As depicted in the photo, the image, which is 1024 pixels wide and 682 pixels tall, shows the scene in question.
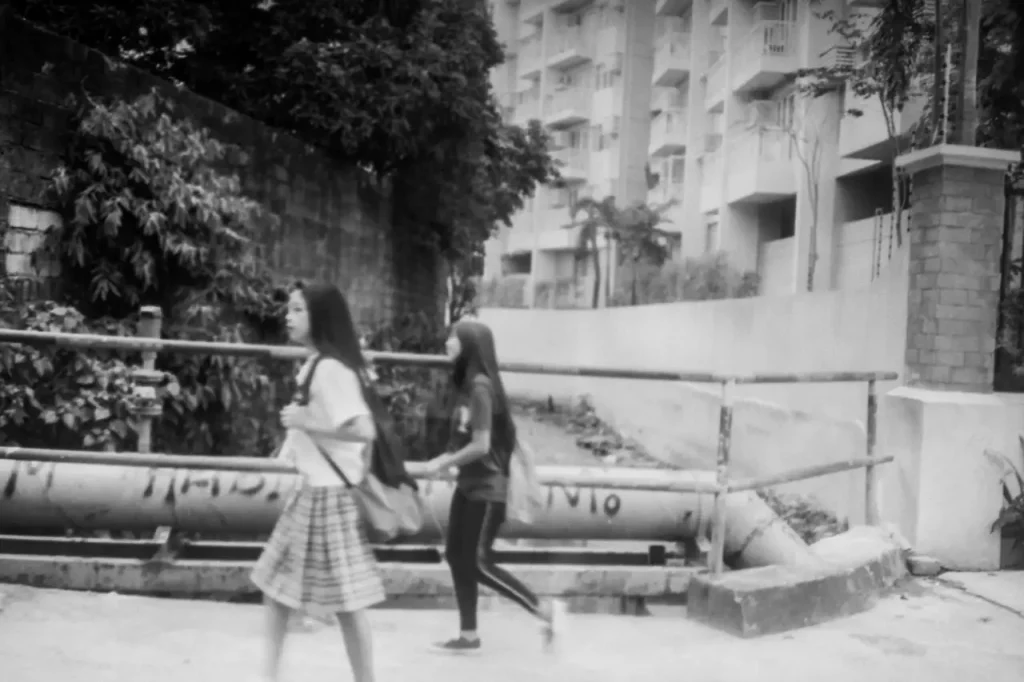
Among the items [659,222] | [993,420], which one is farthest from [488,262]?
[993,420]

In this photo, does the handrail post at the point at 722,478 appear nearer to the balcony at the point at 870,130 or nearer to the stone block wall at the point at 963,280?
the stone block wall at the point at 963,280

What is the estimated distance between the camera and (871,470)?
232 inches

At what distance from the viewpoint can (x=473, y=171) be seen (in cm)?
1255

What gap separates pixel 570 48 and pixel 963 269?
1301 inches

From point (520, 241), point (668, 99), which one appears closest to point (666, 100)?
point (668, 99)

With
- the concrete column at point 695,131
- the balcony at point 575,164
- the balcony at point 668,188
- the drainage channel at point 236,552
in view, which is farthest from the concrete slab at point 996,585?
the balcony at point 575,164

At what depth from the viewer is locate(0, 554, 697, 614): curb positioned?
469 cm

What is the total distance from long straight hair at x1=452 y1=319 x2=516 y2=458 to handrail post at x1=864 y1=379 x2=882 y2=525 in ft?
8.23

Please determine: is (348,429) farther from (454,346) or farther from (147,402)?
(147,402)

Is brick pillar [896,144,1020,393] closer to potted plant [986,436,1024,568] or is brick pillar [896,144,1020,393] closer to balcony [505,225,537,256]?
potted plant [986,436,1024,568]

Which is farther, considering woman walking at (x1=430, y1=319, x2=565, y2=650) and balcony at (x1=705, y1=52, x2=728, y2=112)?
balcony at (x1=705, y1=52, x2=728, y2=112)

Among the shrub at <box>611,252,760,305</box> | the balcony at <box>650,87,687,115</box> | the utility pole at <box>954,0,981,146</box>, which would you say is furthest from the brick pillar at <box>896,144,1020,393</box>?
the balcony at <box>650,87,687,115</box>

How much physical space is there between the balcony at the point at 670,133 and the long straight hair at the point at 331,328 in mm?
28504

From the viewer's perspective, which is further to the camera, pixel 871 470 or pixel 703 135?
pixel 703 135
